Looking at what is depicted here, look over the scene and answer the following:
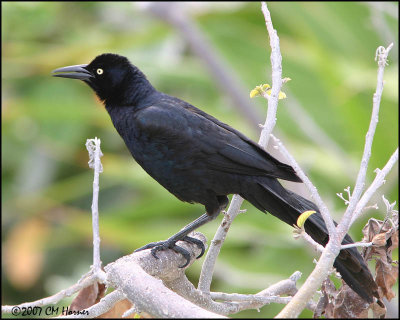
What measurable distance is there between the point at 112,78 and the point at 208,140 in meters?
0.69

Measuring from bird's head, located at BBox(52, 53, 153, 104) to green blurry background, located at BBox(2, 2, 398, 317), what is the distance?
1.58 m

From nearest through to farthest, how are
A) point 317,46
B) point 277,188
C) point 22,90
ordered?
point 277,188, point 317,46, point 22,90

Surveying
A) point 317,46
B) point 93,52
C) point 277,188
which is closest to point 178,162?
point 277,188

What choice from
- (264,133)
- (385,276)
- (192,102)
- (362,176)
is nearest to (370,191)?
(362,176)

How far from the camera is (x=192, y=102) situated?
259 inches

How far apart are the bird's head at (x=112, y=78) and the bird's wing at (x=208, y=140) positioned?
0.26 meters

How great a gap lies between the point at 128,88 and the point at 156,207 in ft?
8.93

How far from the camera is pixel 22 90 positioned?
7.81 meters

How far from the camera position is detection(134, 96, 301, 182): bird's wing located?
2.92 m

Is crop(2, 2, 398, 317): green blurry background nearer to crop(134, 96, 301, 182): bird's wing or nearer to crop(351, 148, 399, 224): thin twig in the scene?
crop(134, 96, 301, 182): bird's wing

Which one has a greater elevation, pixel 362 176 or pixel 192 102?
pixel 362 176

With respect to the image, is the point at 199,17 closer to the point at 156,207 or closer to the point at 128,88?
the point at 156,207

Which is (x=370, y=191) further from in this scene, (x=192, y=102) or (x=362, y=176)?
(x=192, y=102)

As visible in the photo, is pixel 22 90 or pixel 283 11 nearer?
pixel 283 11
